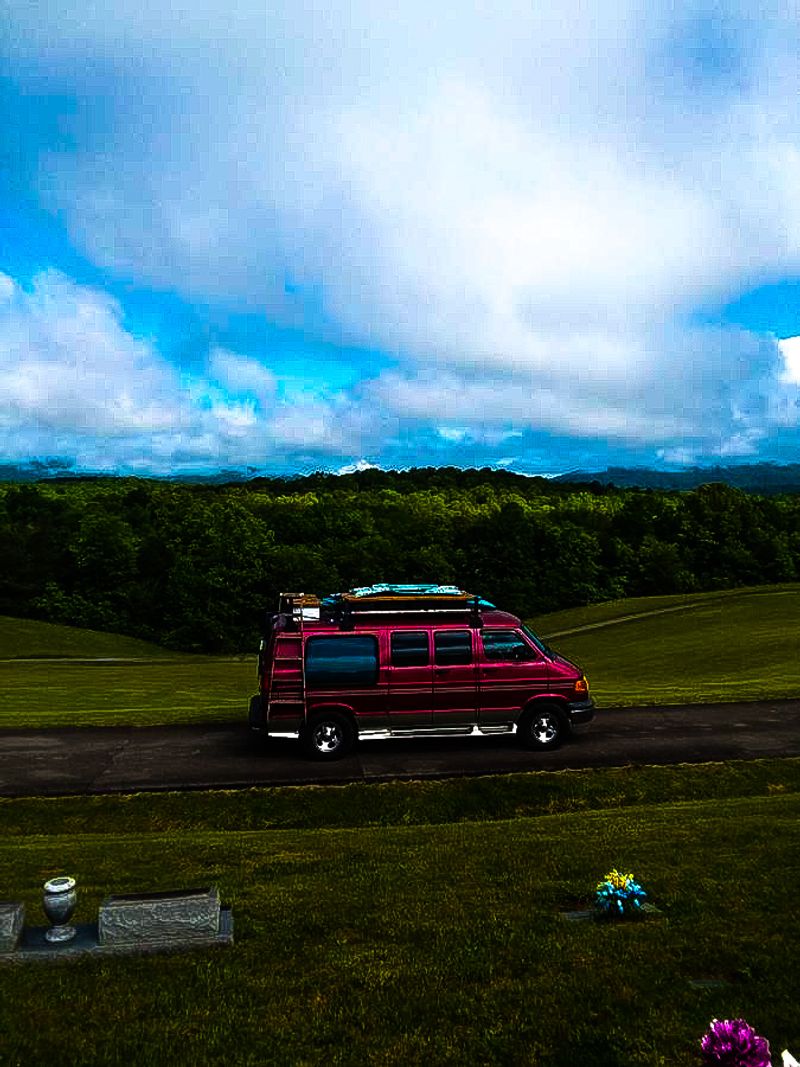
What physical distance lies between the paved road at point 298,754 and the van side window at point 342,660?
1642 mm

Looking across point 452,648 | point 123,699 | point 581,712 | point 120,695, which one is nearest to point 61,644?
point 120,695

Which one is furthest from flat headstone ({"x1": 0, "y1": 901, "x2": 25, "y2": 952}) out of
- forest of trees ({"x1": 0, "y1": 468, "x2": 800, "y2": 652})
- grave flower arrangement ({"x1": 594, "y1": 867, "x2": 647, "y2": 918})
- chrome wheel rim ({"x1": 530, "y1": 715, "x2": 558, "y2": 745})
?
forest of trees ({"x1": 0, "y1": 468, "x2": 800, "y2": 652})

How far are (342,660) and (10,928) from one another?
9.11 m

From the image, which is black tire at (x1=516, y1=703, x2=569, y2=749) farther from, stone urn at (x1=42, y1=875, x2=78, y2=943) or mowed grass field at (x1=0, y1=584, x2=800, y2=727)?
stone urn at (x1=42, y1=875, x2=78, y2=943)

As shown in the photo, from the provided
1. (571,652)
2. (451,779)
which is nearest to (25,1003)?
(451,779)

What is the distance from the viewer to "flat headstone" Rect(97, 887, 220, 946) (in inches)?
263

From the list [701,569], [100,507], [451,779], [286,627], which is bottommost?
[451,779]

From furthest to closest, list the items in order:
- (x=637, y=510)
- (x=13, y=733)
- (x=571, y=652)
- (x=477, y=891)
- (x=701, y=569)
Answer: (x=637, y=510) → (x=701, y=569) → (x=571, y=652) → (x=13, y=733) → (x=477, y=891)

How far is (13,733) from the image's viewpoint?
1742cm

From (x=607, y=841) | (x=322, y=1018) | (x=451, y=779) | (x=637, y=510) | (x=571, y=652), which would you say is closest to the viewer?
(x=322, y=1018)

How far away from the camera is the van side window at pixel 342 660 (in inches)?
603

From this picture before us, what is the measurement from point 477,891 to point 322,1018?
9.82ft

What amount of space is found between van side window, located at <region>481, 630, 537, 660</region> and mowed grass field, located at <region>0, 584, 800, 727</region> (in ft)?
20.8

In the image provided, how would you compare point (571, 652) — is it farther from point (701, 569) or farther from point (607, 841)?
point (701, 569)
